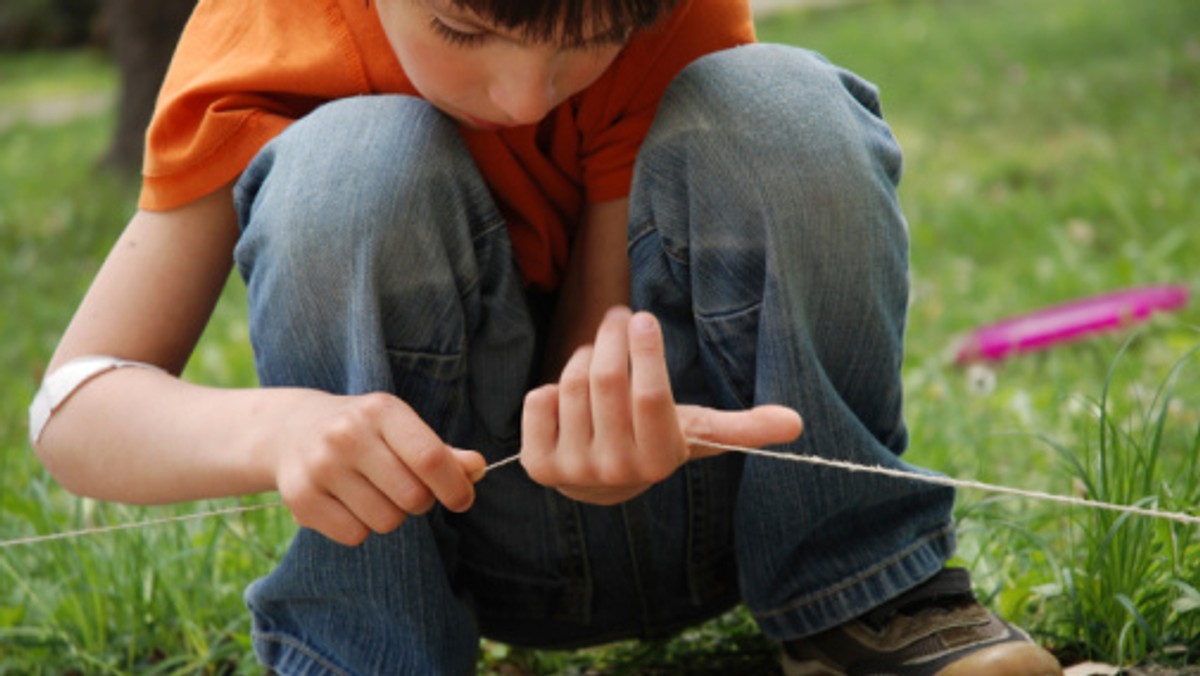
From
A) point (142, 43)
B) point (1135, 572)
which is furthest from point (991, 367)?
point (142, 43)

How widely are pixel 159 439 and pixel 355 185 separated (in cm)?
26

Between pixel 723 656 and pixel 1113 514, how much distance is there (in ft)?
1.32

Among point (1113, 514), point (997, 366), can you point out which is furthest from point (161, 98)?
point (997, 366)

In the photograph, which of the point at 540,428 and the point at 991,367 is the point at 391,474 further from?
the point at 991,367

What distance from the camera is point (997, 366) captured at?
2.58 m

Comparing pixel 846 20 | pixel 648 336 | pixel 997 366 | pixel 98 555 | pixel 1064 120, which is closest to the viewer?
pixel 648 336

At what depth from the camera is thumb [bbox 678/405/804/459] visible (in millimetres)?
944

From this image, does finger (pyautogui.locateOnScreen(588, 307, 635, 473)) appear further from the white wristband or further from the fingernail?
the white wristband

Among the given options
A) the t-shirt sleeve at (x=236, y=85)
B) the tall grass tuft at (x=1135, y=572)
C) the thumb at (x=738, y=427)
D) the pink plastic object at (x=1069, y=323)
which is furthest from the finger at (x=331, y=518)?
the pink plastic object at (x=1069, y=323)

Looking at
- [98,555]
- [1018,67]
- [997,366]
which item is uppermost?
[98,555]

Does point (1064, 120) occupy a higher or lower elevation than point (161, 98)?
lower

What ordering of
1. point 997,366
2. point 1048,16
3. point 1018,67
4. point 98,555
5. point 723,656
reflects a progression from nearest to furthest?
point 723,656 < point 98,555 < point 997,366 < point 1018,67 < point 1048,16

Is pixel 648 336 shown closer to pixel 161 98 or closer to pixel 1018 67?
pixel 161 98

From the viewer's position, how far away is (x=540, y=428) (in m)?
1.00
